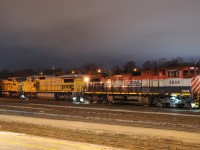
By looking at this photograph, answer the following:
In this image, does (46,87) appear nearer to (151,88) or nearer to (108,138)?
(151,88)

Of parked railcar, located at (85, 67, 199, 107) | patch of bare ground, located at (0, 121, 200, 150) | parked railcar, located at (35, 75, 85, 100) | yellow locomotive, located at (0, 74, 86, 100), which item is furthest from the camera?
yellow locomotive, located at (0, 74, 86, 100)

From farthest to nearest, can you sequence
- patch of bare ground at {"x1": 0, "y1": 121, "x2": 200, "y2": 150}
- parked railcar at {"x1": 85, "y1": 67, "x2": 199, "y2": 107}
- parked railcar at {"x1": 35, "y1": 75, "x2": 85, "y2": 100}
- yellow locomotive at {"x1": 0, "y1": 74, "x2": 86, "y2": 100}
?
yellow locomotive at {"x1": 0, "y1": 74, "x2": 86, "y2": 100} < parked railcar at {"x1": 35, "y1": 75, "x2": 85, "y2": 100} < parked railcar at {"x1": 85, "y1": 67, "x2": 199, "y2": 107} < patch of bare ground at {"x1": 0, "y1": 121, "x2": 200, "y2": 150}

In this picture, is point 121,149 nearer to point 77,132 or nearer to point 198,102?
point 77,132

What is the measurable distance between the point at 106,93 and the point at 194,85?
11.9m

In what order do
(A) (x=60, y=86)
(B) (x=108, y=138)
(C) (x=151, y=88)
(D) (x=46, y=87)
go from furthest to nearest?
(D) (x=46, y=87)
(A) (x=60, y=86)
(C) (x=151, y=88)
(B) (x=108, y=138)

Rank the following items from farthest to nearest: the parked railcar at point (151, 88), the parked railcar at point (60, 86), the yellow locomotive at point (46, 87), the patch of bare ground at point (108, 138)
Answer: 1. the yellow locomotive at point (46, 87)
2. the parked railcar at point (60, 86)
3. the parked railcar at point (151, 88)
4. the patch of bare ground at point (108, 138)

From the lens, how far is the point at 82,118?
2222cm

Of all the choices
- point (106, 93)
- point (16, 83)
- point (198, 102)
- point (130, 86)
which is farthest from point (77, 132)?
point (16, 83)

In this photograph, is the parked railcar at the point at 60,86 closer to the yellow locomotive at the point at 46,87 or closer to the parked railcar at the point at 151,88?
the yellow locomotive at the point at 46,87

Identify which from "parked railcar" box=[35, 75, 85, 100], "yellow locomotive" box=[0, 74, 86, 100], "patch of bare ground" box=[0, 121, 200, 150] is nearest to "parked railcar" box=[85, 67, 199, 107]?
"parked railcar" box=[35, 75, 85, 100]

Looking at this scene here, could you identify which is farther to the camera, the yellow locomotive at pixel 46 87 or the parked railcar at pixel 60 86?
the yellow locomotive at pixel 46 87

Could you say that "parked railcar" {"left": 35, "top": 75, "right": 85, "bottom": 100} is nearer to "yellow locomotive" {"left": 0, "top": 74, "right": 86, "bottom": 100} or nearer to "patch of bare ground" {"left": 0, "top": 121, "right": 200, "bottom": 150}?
"yellow locomotive" {"left": 0, "top": 74, "right": 86, "bottom": 100}

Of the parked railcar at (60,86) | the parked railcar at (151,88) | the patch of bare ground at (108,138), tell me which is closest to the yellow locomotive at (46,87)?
the parked railcar at (60,86)

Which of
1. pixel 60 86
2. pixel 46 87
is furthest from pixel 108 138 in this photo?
pixel 46 87
